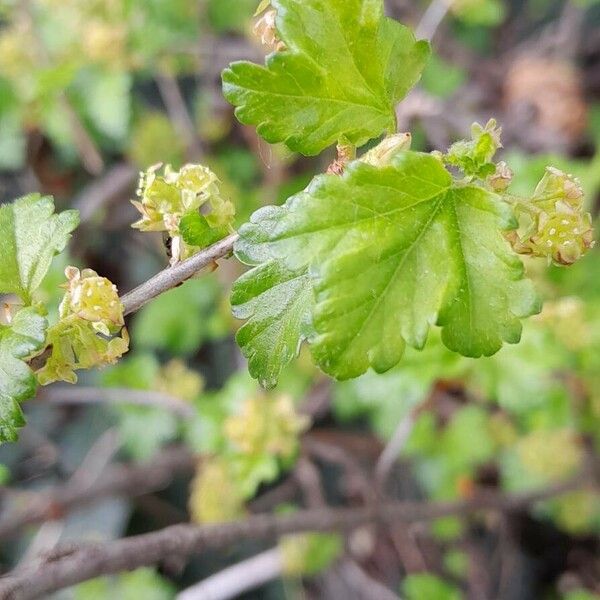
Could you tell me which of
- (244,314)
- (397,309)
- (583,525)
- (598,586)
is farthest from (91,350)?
(598,586)

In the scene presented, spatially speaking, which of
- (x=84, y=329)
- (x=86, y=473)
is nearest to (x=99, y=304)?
(x=84, y=329)

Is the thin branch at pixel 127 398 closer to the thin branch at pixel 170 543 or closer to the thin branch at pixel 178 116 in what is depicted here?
the thin branch at pixel 170 543

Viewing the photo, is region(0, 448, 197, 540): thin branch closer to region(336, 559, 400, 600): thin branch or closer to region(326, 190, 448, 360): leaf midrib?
region(336, 559, 400, 600): thin branch

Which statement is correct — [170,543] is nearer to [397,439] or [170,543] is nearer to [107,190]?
[397,439]

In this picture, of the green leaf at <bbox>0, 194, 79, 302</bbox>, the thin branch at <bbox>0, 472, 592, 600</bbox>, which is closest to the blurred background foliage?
the thin branch at <bbox>0, 472, 592, 600</bbox>

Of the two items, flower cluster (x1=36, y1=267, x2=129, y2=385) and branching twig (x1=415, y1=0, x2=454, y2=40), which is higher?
flower cluster (x1=36, y1=267, x2=129, y2=385)
